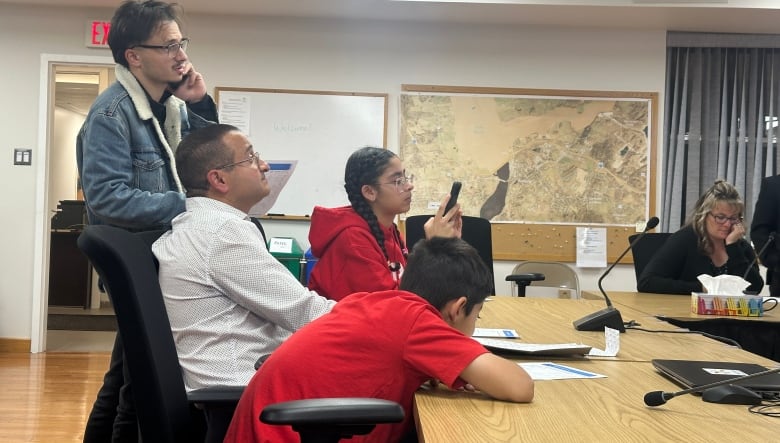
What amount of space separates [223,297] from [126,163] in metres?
0.60

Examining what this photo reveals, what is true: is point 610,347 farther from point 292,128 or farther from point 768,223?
point 292,128

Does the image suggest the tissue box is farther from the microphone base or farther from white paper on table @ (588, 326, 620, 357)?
white paper on table @ (588, 326, 620, 357)

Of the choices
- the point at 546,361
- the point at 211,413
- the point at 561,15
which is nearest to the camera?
the point at 211,413

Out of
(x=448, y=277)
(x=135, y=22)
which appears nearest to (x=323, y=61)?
(x=135, y=22)

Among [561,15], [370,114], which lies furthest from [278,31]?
[561,15]

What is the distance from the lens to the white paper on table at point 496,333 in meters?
2.04

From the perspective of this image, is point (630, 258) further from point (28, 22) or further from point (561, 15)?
point (28, 22)

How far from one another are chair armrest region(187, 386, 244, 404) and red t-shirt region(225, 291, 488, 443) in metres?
Result: 0.05

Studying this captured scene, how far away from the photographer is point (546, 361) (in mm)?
1631

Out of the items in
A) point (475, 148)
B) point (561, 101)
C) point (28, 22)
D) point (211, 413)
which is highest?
point (28, 22)

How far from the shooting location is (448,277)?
1413mm

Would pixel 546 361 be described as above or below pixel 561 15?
below

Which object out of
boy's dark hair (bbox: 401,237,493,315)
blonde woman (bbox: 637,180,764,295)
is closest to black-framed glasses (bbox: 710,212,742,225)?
blonde woman (bbox: 637,180,764,295)

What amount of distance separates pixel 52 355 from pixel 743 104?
5251mm
